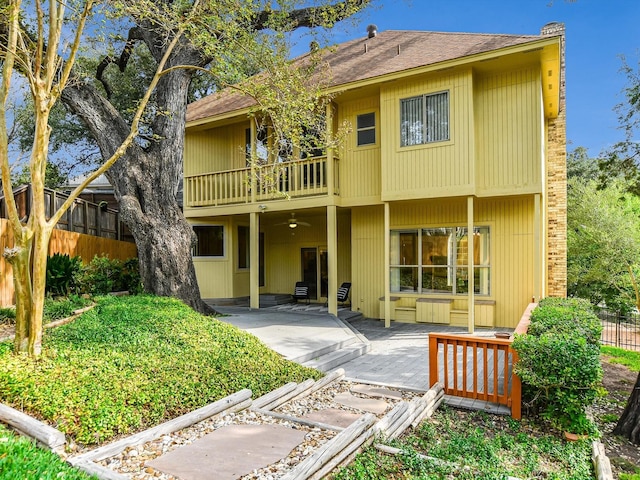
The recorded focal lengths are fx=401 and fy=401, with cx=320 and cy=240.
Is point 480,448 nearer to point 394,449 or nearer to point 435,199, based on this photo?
point 394,449

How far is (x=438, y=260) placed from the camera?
11047 mm

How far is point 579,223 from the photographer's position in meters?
17.9

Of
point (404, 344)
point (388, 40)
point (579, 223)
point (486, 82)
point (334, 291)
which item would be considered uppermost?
point (388, 40)

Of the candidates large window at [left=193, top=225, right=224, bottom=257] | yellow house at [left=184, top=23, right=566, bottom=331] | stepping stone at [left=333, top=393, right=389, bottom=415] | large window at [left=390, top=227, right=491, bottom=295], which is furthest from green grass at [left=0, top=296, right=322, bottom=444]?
large window at [left=193, top=225, right=224, bottom=257]

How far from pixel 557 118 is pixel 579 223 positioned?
746 centimetres

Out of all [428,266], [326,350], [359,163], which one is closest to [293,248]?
[359,163]

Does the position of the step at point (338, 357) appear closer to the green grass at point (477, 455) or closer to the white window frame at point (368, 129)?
the green grass at point (477, 455)

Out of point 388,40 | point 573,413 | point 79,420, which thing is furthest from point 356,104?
point 79,420

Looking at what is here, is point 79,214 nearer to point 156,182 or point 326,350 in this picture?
point 156,182

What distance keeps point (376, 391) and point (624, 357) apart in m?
6.52

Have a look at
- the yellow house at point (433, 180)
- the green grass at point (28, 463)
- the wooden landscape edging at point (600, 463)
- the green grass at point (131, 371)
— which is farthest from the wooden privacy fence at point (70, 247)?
the wooden landscape edging at point (600, 463)

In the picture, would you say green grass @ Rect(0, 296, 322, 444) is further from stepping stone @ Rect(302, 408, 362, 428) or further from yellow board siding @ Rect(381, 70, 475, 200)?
yellow board siding @ Rect(381, 70, 475, 200)

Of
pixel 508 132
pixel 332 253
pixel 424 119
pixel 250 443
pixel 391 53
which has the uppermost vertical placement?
pixel 391 53

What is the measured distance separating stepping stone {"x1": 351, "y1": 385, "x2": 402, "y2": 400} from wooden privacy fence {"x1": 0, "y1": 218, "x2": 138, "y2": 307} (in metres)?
7.57
